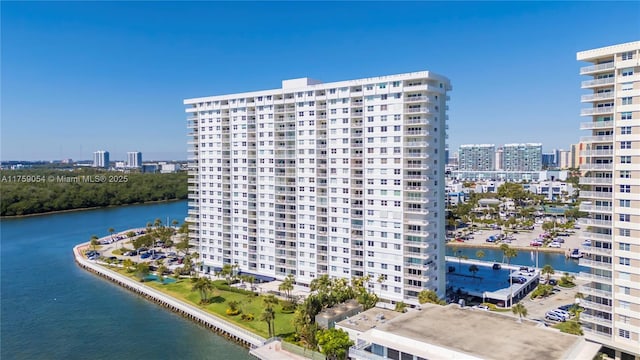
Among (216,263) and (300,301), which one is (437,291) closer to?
(300,301)

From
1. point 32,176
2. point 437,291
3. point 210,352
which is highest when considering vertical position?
point 32,176

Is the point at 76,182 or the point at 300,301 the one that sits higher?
the point at 76,182

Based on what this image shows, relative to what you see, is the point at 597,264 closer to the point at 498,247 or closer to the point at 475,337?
the point at 475,337

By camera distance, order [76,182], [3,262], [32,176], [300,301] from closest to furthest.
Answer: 1. [300,301]
2. [3,262]
3. [76,182]
4. [32,176]

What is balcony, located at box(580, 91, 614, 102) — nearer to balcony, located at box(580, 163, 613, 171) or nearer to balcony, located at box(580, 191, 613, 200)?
balcony, located at box(580, 163, 613, 171)

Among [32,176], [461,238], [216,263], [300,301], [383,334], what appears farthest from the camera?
[32,176]

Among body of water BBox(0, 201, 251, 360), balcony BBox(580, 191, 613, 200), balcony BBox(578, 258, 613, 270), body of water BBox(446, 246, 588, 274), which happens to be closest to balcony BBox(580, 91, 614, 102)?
→ balcony BBox(580, 191, 613, 200)

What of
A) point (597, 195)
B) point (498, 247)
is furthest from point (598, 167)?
point (498, 247)

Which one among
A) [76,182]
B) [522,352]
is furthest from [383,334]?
[76,182]
